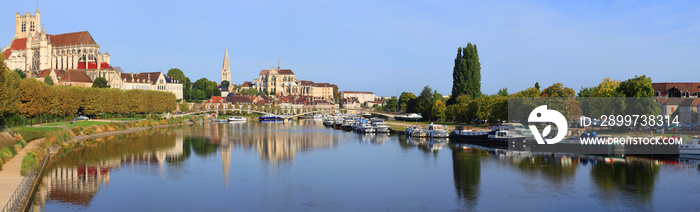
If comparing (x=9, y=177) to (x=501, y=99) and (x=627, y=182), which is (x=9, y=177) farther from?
(x=501, y=99)

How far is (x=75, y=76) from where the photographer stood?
130 metres

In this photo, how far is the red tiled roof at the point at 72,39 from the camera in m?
146

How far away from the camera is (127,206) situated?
26125 mm

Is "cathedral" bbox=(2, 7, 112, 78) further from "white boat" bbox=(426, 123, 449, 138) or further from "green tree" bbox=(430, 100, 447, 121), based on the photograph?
"white boat" bbox=(426, 123, 449, 138)

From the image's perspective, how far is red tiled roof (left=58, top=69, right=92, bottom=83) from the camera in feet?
420

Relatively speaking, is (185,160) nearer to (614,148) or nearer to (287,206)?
(287,206)

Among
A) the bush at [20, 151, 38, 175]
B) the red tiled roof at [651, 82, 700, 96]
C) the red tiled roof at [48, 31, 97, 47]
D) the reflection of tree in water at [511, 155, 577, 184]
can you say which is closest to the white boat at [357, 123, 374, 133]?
the reflection of tree in water at [511, 155, 577, 184]

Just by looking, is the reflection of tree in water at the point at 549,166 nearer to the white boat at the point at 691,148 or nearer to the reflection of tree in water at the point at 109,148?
the white boat at the point at 691,148

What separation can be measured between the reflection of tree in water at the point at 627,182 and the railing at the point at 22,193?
24.4 metres

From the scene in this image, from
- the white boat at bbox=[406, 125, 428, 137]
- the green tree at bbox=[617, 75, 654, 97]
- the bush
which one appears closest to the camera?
the bush

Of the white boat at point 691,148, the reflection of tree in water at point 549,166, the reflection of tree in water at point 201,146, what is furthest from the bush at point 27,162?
the white boat at point 691,148

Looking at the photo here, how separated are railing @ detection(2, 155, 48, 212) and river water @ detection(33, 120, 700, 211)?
2.08 feet

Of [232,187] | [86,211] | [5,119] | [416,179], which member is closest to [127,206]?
[86,211]

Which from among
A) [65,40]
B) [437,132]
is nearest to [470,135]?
[437,132]
